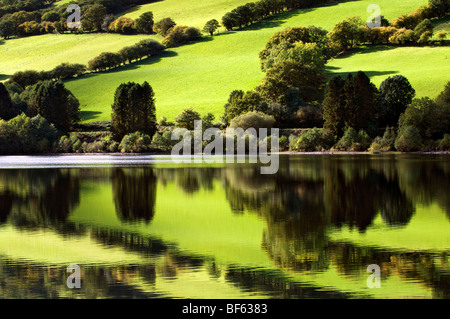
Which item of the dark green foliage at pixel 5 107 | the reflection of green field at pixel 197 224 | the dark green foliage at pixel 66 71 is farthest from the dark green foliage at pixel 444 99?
the dark green foliage at pixel 66 71

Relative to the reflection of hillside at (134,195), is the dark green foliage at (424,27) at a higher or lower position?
higher

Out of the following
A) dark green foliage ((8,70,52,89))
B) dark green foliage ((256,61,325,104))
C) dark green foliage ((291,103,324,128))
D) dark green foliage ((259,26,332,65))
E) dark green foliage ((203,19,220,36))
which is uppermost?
→ dark green foliage ((203,19,220,36))

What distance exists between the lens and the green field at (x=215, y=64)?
113375 millimetres

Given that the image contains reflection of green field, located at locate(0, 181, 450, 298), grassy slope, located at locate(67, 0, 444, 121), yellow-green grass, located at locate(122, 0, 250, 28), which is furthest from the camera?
yellow-green grass, located at locate(122, 0, 250, 28)

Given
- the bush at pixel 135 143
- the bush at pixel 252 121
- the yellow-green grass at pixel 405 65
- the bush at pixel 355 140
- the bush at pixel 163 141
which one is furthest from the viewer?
the yellow-green grass at pixel 405 65

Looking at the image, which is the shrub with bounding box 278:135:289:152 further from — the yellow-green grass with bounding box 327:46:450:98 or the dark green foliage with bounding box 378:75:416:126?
the yellow-green grass with bounding box 327:46:450:98

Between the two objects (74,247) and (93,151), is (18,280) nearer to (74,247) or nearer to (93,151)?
(74,247)

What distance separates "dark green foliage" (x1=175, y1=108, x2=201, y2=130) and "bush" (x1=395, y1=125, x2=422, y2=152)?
33.2 metres

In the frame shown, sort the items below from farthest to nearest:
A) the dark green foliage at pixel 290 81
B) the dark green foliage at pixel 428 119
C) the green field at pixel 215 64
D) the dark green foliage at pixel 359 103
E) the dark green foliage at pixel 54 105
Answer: the green field at pixel 215 64, the dark green foliage at pixel 54 105, the dark green foliage at pixel 290 81, the dark green foliage at pixel 359 103, the dark green foliage at pixel 428 119

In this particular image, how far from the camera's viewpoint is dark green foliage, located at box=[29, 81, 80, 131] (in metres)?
105

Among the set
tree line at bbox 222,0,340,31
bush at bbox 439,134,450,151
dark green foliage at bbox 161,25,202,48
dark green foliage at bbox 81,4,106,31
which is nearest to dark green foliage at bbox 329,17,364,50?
tree line at bbox 222,0,340,31

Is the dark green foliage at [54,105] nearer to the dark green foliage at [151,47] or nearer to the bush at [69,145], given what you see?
the bush at [69,145]

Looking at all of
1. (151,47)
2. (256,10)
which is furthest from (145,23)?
(256,10)

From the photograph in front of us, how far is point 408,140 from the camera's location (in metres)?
78.4
